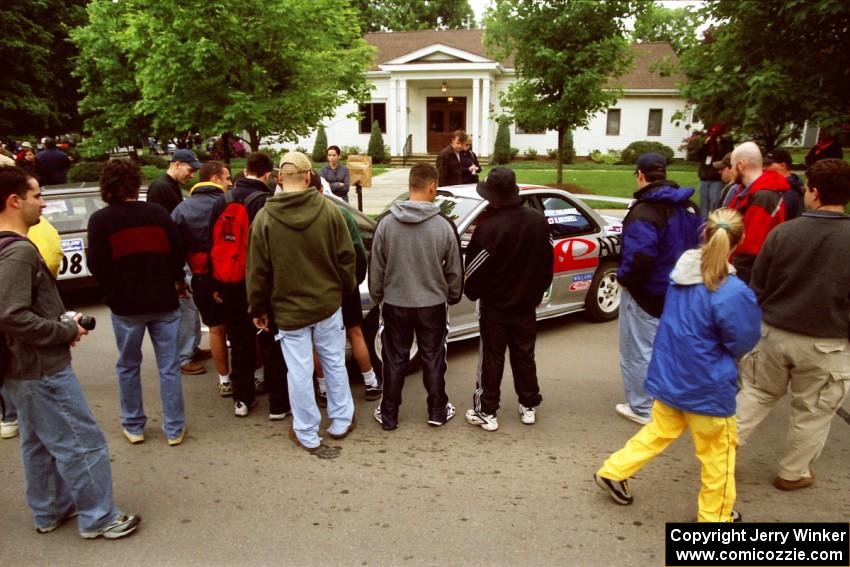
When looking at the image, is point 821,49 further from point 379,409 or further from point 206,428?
point 206,428

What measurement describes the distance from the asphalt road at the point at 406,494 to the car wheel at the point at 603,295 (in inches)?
A: 80.4

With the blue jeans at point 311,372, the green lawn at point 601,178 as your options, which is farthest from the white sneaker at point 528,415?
the green lawn at point 601,178

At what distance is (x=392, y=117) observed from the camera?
31938mm

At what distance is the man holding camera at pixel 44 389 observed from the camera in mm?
2809

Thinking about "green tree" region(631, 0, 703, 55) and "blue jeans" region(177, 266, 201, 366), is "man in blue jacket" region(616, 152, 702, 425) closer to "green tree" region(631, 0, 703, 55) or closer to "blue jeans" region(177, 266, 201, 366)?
"blue jeans" region(177, 266, 201, 366)

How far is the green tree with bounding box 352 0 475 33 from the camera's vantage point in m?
52.7

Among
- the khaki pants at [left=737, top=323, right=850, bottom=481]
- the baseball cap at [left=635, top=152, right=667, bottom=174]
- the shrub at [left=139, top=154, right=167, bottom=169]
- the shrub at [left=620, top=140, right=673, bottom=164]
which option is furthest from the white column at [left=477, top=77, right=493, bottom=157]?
the khaki pants at [left=737, top=323, right=850, bottom=481]

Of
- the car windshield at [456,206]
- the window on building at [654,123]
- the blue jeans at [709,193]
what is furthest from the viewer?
the window on building at [654,123]

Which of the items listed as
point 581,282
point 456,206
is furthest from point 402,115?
point 456,206

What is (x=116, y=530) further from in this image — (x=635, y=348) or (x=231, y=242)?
(x=635, y=348)

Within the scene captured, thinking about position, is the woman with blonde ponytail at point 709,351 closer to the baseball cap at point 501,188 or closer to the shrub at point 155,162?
the baseball cap at point 501,188

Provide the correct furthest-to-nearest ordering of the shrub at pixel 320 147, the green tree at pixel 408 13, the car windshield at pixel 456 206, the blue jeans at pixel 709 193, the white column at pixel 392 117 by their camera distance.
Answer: the green tree at pixel 408 13 → the white column at pixel 392 117 → the shrub at pixel 320 147 → the blue jeans at pixel 709 193 → the car windshield at pixel 456 206

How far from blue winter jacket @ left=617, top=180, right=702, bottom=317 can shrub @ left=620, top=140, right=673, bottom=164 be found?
1057 inches

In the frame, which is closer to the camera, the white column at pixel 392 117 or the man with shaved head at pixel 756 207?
the man with shaved head at pixel 756 207
